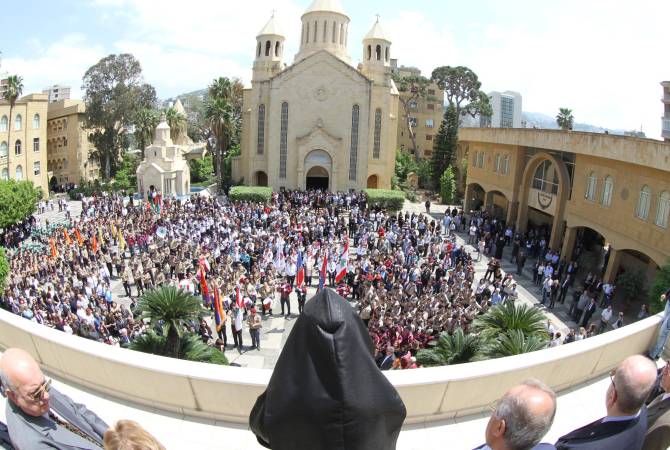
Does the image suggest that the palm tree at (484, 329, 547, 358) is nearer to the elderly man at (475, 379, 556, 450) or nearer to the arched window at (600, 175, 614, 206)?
the elderly man at (475, 379, 556, 450)

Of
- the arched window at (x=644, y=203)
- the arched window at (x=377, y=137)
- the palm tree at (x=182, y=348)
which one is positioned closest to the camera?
the palm tree at (x=182, y=348)

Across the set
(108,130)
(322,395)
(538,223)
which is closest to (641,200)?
(538,223)

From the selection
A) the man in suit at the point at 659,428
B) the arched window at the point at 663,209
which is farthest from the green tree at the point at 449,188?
the man in suit at the point at 659,428

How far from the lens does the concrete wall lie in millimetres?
5133

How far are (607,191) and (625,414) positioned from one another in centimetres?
2150

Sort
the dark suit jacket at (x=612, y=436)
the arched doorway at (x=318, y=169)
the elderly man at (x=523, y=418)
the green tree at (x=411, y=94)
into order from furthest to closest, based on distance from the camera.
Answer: the green tree at (x=411, y=94) < the arched doorway at (x=318, y=169) < the dark suit jacket at (x=612, y=436) < the elderly man at (x=523, y=418)

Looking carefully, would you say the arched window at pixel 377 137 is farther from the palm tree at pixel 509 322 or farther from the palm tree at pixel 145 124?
the palm tree at pixel 509 322

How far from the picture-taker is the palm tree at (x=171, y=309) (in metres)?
10.5

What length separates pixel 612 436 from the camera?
10.4 ft

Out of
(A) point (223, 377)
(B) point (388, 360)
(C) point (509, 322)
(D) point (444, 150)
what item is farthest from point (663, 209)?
(D) point (444, 150)

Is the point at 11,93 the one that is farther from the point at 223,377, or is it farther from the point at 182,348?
the point at 223,377

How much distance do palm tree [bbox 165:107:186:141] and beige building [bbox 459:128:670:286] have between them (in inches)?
1389

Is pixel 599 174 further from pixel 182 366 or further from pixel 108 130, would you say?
pixel 108 130

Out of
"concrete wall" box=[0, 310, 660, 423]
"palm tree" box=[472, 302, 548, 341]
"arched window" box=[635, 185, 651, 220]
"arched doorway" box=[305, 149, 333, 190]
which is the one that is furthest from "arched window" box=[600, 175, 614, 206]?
"arched doorway" box=[305, 149, 333, 190]
